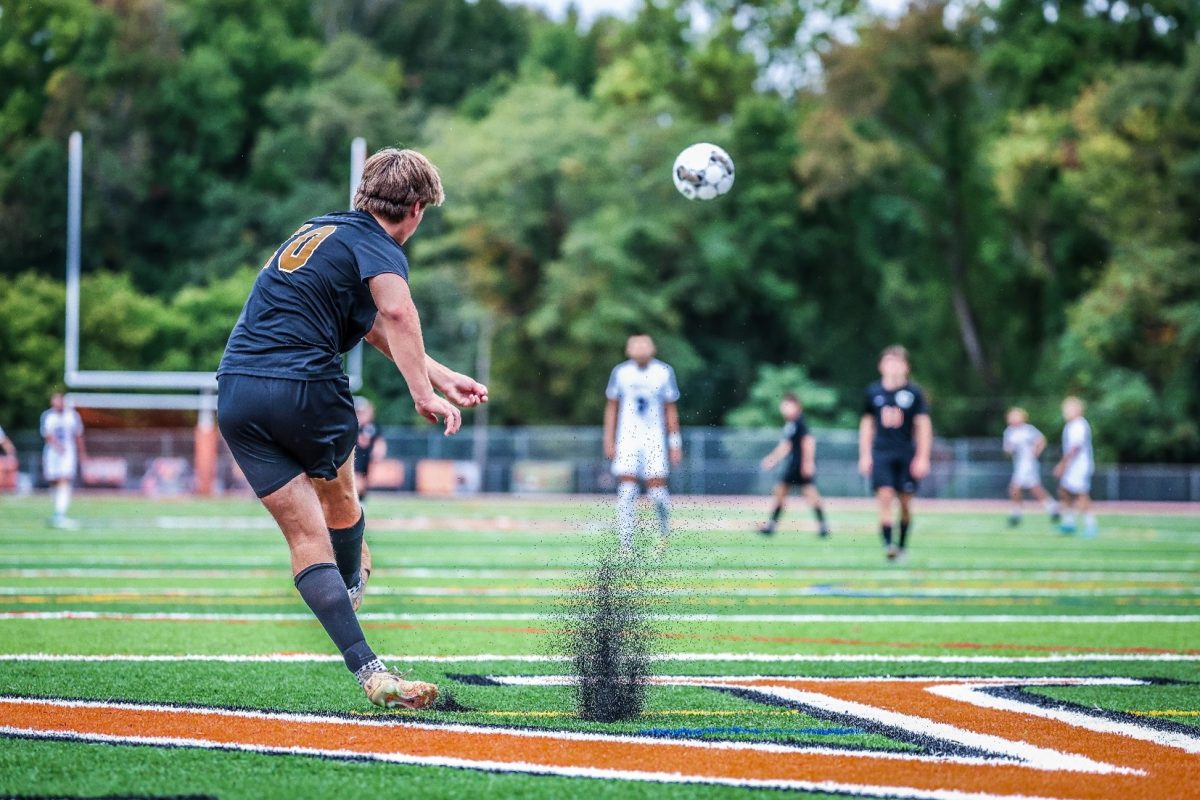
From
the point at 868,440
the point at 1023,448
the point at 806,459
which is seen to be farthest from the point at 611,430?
the point at 1023,448

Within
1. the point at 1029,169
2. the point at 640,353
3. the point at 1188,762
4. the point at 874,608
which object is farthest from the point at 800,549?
the point at 1029,169

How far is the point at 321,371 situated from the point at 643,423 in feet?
34.1

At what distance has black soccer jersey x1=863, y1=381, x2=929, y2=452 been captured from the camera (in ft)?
49.9

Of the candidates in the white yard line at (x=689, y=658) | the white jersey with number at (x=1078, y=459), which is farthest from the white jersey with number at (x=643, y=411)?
the white jersey with number at (x=1078, y=459)

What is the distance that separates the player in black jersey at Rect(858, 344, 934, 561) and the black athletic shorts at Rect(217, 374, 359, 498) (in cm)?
1010

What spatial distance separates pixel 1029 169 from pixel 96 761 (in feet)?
144

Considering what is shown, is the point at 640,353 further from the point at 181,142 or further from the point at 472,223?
the point at 181,142

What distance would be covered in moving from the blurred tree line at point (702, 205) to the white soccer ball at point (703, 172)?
3196cm

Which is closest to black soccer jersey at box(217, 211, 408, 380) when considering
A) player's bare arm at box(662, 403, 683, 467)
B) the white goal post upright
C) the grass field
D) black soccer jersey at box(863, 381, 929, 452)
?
the grass field

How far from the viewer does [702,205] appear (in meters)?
49.9

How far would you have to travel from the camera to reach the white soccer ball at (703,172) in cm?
1241

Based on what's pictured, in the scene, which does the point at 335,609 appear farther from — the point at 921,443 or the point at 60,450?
the point at 60,450

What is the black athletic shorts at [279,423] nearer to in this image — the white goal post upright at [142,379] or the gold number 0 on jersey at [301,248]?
the gold number 0 on jersey at [301,248]

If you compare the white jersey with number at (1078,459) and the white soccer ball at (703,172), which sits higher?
the white soccer ball at (703,172)
